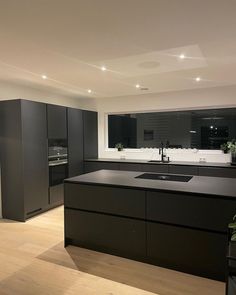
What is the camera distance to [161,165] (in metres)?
4.95

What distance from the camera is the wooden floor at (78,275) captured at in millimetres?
2297

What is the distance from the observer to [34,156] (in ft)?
14.1

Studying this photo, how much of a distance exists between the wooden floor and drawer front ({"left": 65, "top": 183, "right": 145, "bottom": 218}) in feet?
1.89

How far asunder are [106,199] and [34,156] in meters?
2.02

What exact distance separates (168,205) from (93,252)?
1.19m

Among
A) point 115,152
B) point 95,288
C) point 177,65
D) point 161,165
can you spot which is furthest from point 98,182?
point 115,152

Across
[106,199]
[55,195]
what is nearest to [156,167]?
[55,195]

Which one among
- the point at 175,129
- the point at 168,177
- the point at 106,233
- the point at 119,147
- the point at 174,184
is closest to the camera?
the point at 174,184

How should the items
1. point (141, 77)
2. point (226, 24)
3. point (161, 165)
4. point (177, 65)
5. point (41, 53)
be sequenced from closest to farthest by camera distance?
point (226, 24)
point (41, 53)
point (177, 65)
point (141, 77)
point (161, 165)

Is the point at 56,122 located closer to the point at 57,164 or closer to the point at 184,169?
the point at 57,164

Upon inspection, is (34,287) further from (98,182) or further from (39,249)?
(98,182)

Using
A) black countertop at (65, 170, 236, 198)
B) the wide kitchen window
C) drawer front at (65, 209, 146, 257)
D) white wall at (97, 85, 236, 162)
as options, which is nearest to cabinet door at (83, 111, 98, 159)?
white wall at (97, 85, 236, 162)

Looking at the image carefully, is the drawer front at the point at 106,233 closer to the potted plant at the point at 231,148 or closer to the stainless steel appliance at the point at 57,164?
the stainless steel appliance at the point at 57,164

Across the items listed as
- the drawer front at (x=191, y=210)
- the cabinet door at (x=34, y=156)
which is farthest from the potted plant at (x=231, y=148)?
the cabinet door at (x=34, y=156)
